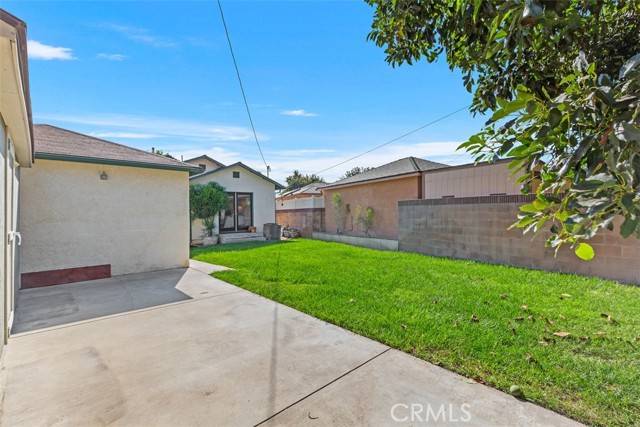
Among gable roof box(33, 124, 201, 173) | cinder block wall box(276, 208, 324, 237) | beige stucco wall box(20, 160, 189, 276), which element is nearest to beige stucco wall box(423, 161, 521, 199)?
cinder block wall box(276, 208, 324, 237)

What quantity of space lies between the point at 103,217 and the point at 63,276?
1.51 m

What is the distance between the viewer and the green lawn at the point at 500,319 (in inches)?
104

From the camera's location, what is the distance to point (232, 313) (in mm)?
4648

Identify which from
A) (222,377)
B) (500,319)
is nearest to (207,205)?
(222,377)

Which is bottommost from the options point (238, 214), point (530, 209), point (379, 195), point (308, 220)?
point (308, 220)

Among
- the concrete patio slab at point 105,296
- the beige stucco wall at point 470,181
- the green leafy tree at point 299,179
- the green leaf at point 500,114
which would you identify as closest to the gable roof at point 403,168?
the beige stucco wall at point 470,181

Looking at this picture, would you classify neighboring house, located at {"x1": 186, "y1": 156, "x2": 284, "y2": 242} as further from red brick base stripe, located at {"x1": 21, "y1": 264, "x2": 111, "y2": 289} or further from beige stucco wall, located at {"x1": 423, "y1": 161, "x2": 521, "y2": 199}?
beige stucco wall, located at {"x1": 423, "y1": 161, "x2": 521, "y2": 199}

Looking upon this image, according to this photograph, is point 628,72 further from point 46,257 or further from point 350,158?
point 350,158

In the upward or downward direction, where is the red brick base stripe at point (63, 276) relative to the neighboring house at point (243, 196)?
downward

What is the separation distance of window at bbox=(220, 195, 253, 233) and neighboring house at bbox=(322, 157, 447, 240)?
461 cm

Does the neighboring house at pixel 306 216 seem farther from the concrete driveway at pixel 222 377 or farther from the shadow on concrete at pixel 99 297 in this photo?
the concrete driveway at pixel 222 377

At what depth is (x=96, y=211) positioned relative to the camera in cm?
696

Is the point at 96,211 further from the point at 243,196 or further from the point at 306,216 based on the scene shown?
the point at 306,216

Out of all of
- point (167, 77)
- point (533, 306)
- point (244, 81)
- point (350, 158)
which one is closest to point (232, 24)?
point (244, 81)
